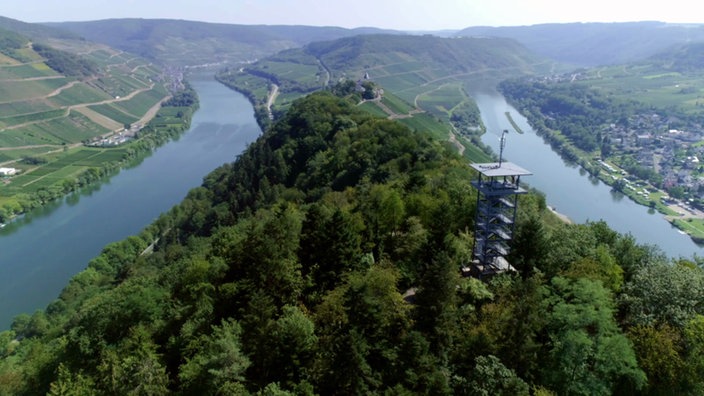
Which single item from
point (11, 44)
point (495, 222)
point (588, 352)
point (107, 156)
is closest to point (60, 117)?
point (107, 156)

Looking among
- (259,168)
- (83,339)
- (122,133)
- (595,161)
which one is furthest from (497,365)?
(122,133)

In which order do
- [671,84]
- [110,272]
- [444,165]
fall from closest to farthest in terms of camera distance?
[444,165], [110,272], [671,84]

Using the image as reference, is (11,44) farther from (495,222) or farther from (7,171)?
(495,222)

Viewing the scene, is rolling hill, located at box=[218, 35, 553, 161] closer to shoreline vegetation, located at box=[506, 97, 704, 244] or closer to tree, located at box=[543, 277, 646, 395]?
shoreline vegetation, located at box=[506, 97, 704, 244]

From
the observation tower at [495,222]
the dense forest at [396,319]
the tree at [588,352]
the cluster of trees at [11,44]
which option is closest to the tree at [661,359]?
the dense forest at [396,319]

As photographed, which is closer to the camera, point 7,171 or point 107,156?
point 7,171

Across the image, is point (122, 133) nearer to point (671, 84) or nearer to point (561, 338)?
point (561, 338)
